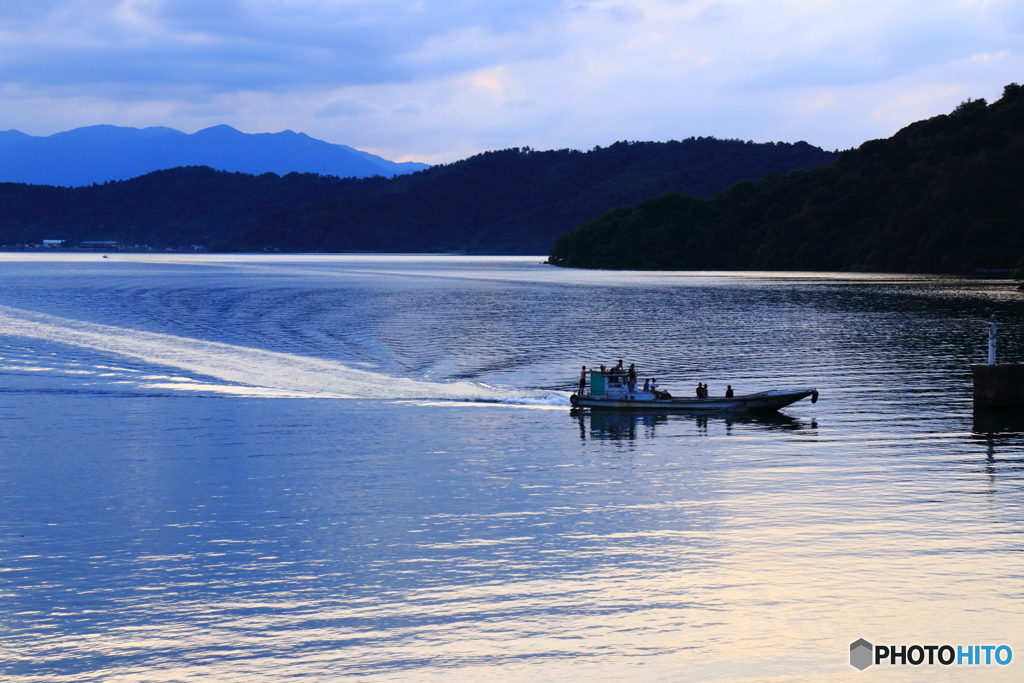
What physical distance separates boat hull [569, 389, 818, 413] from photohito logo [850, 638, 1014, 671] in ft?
116

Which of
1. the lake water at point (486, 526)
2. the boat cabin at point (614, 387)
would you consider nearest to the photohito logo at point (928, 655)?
the lake water at point (486, 526)

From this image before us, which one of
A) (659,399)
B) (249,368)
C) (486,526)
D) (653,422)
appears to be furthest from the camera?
(249,368)

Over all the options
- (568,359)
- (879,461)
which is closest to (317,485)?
(879,461)

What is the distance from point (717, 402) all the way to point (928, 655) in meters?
35.7

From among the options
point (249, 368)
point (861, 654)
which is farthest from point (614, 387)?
point (861, 654)

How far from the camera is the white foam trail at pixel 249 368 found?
226ft

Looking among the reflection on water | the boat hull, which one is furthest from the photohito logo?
the boat hull

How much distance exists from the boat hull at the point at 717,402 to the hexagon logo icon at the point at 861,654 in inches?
1384

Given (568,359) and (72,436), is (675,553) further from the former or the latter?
(568,359)

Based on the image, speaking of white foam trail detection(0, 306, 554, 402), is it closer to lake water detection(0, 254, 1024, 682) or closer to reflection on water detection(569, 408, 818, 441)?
lake water detection(0, 254, 1024, 682)

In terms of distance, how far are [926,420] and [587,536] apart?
3068cm

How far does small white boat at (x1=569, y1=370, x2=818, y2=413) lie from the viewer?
59.0m

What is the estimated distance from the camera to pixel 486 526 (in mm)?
34469

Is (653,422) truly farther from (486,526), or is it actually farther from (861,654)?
(861,654)
